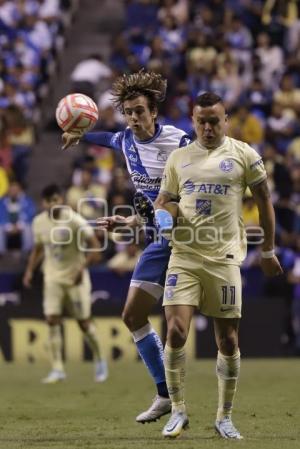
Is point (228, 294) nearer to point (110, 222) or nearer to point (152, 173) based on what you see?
point (110, 222)

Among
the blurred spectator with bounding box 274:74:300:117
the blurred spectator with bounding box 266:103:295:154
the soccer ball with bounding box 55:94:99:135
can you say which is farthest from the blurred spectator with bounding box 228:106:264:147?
the soccer ball with bounding box 55:94:99:135

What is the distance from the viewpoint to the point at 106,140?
9.70 metres

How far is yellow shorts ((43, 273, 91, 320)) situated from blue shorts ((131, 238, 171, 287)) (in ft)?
20.2

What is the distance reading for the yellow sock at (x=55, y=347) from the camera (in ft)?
49.4

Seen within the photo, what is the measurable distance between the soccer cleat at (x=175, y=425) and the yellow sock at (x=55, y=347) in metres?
6.69

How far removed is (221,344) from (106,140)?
7.24 feet

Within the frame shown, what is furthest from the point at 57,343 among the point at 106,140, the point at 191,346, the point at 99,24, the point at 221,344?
the point at 99,24

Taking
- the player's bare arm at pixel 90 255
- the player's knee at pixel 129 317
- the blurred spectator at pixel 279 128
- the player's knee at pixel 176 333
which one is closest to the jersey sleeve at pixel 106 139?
the player's knee at pixel 129 317

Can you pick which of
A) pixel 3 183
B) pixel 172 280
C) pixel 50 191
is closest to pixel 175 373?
pixel 172 280

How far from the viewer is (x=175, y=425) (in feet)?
27.4

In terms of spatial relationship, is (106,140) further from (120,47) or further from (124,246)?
(120,47)

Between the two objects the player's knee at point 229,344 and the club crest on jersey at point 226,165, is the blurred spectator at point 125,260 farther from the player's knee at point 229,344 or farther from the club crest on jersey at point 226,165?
the club crest on jersey at point 226,165

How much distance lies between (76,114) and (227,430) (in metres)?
2.73

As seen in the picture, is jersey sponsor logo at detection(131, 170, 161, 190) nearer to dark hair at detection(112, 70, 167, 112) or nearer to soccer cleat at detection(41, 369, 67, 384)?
dark hair at detection(112, 70, 167, 112)
